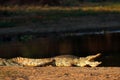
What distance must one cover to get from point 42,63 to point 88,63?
1.21 m

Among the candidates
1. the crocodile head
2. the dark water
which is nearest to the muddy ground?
the crocodile head

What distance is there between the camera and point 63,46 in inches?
784

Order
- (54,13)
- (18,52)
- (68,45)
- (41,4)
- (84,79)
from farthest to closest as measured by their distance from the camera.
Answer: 1. (41,4)
2. (54,13)
3. (68,45)
4. (18,52)
5. (84,79)

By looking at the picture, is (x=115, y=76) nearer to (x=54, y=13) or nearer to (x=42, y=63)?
(x=42, y=63)

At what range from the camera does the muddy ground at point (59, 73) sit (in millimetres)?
9961

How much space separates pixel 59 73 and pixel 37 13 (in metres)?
21.8

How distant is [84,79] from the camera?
9742 millimetres

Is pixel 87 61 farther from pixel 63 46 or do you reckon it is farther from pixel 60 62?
pixel 63 46

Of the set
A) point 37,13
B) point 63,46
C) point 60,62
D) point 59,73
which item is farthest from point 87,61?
point 37,13

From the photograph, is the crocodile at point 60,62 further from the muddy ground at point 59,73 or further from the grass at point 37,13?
the grass at point 37,13

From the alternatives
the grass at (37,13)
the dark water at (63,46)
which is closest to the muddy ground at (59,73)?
the dark water at (63,46)

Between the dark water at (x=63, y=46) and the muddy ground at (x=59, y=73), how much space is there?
2860 mm

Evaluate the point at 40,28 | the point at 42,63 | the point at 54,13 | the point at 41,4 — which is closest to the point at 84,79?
the point at 42,63

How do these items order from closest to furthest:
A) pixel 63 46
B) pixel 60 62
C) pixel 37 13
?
pixel 60 62
pixel 63 46
pixel 37 13
